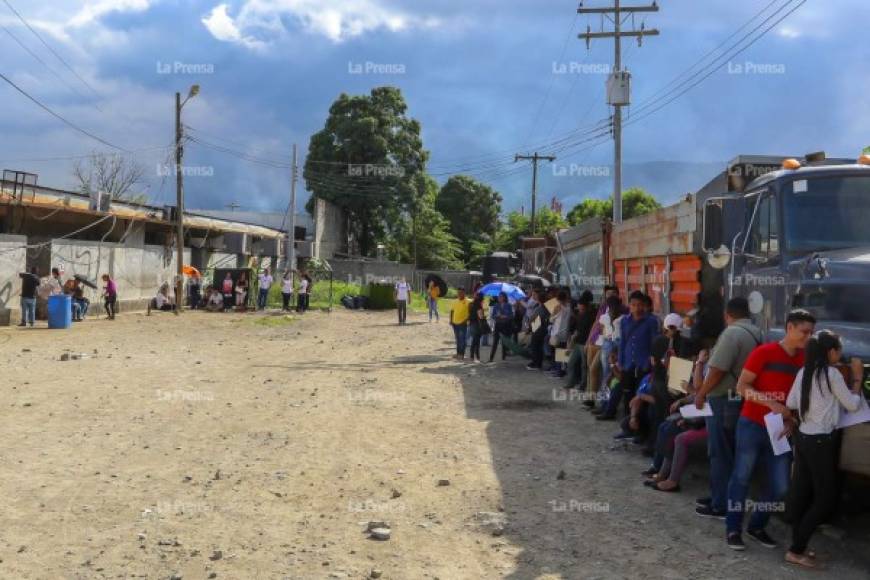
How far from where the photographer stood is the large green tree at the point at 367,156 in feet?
A: 164

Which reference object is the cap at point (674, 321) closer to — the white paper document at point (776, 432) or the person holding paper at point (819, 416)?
the white paper document at point (776, 432)

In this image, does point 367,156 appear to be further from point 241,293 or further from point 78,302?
point 78,302

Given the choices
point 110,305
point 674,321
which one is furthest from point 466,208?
point 674,321

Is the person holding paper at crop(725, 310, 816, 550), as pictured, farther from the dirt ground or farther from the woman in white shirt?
the woman in white shirt

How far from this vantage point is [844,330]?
5504 millimetres

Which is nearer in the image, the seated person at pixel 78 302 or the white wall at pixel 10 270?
the white wall at pixel 10 270

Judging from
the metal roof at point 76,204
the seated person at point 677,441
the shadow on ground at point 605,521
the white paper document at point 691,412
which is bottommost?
the shadow on ground at point 605,521

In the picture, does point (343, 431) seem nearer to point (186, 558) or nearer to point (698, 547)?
point (186, 558)

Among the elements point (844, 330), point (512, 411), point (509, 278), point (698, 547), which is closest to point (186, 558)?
point (698, 547)

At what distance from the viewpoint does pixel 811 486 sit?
16.2ft

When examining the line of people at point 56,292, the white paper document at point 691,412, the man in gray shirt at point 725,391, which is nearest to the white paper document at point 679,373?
the white paper document at point 691,412

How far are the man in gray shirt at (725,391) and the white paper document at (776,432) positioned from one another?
0.52m

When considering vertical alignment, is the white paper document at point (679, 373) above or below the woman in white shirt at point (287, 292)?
below

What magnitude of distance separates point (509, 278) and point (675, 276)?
18284 millimetres
